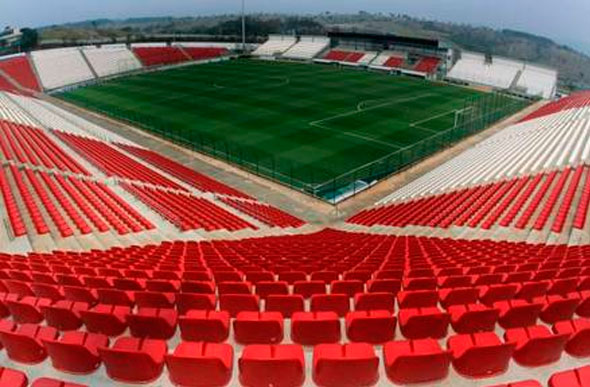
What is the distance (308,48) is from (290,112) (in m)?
44.9

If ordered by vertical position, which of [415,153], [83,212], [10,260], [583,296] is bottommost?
[415,153]

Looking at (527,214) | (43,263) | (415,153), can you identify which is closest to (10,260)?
(43,263)

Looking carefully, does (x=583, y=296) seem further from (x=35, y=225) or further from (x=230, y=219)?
(x=230, y=219)

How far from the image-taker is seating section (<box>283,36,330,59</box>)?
90.3m

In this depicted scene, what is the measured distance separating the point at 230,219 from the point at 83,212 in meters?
7.34

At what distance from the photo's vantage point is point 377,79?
7106 centimetres

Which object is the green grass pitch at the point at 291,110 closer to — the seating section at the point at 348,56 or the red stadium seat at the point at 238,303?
the seating section at the point at 348,56

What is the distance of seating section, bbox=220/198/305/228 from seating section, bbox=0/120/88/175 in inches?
339

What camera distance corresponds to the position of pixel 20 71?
6912 centimetres

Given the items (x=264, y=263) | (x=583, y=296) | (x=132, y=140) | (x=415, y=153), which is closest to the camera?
(x=583, y=296)

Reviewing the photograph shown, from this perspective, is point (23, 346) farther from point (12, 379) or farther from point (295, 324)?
point (295, 324)

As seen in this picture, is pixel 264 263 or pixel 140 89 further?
pixel 140 89

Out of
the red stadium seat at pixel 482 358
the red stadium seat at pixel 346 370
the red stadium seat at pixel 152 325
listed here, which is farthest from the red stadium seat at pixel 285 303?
the red stadium seat at pixel 482 358

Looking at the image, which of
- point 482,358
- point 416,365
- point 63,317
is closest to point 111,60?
point 63,317
